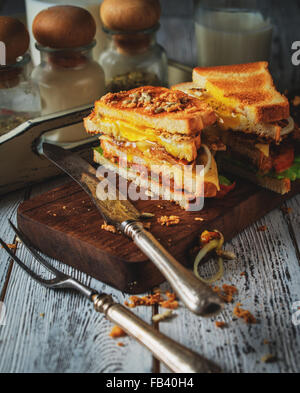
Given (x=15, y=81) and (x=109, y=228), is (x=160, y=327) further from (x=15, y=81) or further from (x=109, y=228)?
(x=15, y=81)

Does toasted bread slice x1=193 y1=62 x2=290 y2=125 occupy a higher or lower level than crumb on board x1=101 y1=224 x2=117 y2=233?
higher

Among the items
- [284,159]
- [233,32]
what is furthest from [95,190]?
[233,32]

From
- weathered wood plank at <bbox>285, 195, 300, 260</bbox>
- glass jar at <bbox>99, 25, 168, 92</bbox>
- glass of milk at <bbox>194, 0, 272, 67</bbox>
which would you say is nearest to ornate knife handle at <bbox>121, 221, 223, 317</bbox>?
weathered wood plank at <bbox>285, 195, 300, 260</bbox>

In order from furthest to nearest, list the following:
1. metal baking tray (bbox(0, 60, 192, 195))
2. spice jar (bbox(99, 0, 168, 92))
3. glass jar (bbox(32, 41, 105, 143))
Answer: spice jar (bbox(99, 0, 168, 92)) → glass jar (bbox(32, 41, 105, 143)) → metal baking tray (bbox(0, 60, 192, 195))

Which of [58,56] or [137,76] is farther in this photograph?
[137,76]

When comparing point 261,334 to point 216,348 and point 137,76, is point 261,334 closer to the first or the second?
point 216,348

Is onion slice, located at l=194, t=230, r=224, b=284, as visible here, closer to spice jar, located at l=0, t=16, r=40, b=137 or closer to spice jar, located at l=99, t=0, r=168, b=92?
spice jar, located at l=0, t=16, r=40, b=137

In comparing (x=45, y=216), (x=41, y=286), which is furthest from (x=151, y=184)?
(x=41, y=286)
